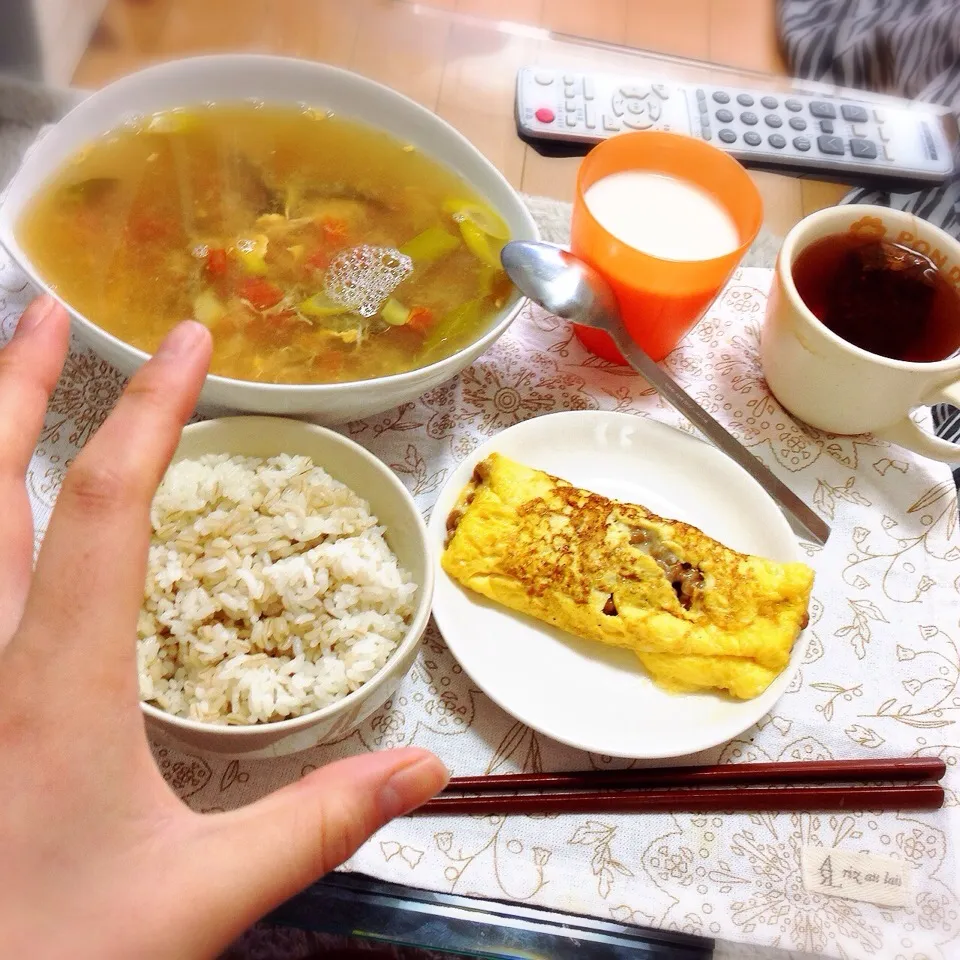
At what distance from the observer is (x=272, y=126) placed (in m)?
1.45

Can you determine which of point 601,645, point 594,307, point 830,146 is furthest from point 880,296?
point 601,645

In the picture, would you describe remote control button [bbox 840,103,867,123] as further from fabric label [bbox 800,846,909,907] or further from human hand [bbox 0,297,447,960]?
human hand [bbox 0,297,447,960]

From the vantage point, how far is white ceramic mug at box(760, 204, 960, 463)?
49.1 inches

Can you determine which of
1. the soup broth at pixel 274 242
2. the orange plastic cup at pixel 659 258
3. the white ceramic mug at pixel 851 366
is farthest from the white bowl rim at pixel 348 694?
the white ceramic mug at pixel 851 366

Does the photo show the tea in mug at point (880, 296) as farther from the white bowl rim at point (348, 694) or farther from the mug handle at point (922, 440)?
the white bowl rim at point (348, 694)

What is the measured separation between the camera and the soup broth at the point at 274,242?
123 cm

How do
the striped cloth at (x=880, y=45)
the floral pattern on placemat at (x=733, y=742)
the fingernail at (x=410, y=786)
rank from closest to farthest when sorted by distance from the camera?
the fingernail at (x=410, y=786)
the floral pattern on placemat at (x=733, y=742)
the striped cloth at (x=880, y=45)

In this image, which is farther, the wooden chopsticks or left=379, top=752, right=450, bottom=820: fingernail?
the wooden chopsticks

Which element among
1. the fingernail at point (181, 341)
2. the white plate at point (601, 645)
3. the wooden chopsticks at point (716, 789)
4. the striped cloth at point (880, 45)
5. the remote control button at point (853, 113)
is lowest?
the wooden chopsticks at point (716, 789)

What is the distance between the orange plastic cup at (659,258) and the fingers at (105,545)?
31.6 inches

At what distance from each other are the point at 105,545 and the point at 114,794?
0.18 m

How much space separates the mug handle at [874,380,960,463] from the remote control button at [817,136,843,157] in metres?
0.74

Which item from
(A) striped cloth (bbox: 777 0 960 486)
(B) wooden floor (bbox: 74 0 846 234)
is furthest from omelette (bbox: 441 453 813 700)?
(A) striped cloth (bbox: 777 0 960 486)

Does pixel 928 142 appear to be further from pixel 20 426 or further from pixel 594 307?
pixel 20 426
